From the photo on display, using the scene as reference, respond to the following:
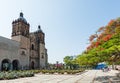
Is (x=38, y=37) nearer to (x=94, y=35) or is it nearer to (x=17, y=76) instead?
(x=17, y=76)

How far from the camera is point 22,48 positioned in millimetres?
44500

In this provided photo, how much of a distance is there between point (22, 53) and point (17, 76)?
21491 mm

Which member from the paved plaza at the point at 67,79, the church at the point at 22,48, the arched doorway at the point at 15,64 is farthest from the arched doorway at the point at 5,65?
the paved plaza at the point at 67,79

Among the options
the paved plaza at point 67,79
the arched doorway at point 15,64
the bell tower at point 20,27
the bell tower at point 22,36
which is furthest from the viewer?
the bell tower at point 20,27

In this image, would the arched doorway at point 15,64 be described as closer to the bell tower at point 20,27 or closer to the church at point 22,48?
the church at point 22,48

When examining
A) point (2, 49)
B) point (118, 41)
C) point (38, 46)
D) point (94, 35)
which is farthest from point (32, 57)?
point (118, 41)

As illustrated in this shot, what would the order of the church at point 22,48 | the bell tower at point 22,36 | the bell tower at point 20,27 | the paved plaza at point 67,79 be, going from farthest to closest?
the bell tower at point 20,27 → the bell tower at point 22,36 → the church at point 22,48 → the paved plaza at point 67,79

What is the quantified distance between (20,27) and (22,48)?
5.63m

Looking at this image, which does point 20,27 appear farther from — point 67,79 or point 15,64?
point 67,79

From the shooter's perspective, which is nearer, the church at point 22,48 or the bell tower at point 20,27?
the church at point 22,48

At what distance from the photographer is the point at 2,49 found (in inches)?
1471

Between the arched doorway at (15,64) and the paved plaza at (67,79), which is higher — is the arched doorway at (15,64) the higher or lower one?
the higher one

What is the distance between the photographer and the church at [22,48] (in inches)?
1538

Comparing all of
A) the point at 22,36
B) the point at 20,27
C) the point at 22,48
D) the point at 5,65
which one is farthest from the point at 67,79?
the point at 20,27
